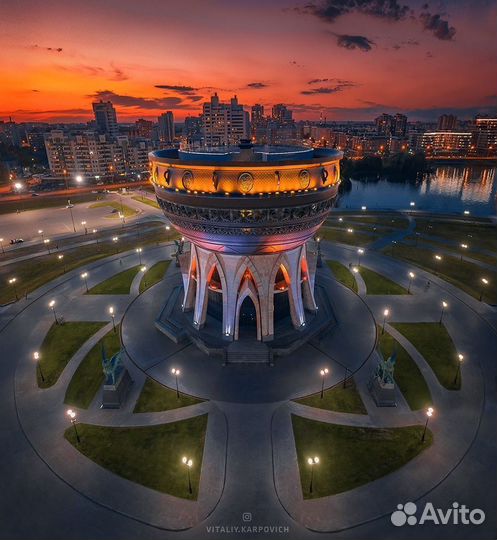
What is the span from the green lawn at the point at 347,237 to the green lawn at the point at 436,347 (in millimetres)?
29212

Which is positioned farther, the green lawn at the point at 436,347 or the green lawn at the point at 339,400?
the green lawn at the point at 436,347

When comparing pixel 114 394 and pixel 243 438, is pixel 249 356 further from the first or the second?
pixel 114 394

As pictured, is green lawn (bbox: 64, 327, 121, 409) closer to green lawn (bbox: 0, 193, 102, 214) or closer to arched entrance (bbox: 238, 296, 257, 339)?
arched entrance (bbox: 238, 296, 257, 339)

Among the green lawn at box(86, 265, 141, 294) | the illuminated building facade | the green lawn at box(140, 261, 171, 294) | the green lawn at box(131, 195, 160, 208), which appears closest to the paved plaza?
the green lawn at box(86, 265, 141, 294)

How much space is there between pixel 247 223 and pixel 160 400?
57.9 ft

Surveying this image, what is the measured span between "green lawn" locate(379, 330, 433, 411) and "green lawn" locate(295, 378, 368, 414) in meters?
4.49

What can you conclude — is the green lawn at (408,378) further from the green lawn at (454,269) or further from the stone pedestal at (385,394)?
the green lawn at (454,269)

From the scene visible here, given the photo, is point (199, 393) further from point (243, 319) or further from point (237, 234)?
point (237, 234)

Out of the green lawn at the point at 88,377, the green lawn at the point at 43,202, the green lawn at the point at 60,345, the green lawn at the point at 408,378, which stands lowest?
the green lawn at the point at 408,378

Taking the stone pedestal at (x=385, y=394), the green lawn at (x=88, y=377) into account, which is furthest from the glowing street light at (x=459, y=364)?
the green lawn at (x=88, y=377)

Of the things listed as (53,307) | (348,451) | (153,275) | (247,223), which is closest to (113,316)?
(53,307)

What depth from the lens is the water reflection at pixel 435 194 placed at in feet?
371

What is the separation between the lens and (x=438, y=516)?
2064 cm

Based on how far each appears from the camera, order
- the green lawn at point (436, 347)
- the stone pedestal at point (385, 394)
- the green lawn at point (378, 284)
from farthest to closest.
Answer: the green lawn at point (378, 284)
the green lawn at point (436, 347)
the stone pedestal at point (385, 394)
